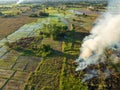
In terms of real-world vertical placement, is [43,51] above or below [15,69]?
above

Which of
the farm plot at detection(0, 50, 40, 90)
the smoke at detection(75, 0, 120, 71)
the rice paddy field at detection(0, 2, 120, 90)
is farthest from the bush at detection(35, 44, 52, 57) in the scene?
the smoke at detection(75, 0, 120, 71)

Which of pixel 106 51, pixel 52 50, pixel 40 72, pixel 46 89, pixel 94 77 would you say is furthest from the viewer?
pixel 52 50

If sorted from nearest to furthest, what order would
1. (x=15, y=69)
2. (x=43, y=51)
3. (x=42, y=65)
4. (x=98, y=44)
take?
1. (x=15, y=69)
2. (x=42, y=65)
3. (x=98, y=44)
4. (x=43, y=51)

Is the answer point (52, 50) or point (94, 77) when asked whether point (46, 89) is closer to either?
point (94, 77)

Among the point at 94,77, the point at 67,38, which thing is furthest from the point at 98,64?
the point at 67,38

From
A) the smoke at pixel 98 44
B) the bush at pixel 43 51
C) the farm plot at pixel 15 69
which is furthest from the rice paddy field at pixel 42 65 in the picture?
the smoke at pixel 98 44

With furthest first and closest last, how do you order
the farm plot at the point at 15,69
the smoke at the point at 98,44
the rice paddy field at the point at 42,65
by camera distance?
the smoke at the point at 98,44
the farm plot at the point at 15,69
the rice paddy field at the point at 42,65

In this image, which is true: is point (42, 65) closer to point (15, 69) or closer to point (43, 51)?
point (15, 69)

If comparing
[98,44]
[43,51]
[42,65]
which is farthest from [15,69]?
[98,44]

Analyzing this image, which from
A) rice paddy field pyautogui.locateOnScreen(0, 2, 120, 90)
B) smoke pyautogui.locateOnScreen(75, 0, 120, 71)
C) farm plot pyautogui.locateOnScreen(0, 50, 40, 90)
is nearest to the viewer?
rice paddy field pyautogui.locateOnScreen(0, 2, 120, 90)

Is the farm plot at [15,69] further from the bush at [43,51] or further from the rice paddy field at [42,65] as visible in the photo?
the bush at [43,51]

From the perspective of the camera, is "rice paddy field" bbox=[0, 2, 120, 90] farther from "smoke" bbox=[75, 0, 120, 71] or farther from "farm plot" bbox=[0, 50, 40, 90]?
"smoke" bbox=[75, 0, 120, 71]
